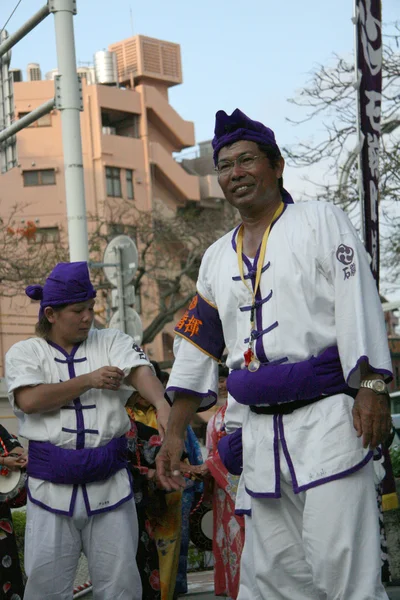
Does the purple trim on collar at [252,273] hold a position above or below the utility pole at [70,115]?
below

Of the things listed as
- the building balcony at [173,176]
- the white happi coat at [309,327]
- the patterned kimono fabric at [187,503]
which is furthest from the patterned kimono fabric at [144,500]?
the building balcony at [173,176]

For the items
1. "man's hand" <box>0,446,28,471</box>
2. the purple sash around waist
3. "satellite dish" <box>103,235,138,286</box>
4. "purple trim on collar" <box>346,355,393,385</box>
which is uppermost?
"satellite dish" <box>103,235,138,286</box>

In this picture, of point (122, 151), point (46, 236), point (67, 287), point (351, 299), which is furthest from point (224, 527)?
point (122, 151)

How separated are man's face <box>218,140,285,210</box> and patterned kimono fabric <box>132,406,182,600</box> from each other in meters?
3.51

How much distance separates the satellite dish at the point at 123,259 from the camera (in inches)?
543

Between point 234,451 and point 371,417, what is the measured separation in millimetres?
790

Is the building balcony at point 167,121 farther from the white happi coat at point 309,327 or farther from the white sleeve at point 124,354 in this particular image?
the white happi coat at point 309,327

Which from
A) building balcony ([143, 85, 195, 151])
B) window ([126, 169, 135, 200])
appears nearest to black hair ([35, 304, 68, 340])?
window ([126, 169, 135, 200])

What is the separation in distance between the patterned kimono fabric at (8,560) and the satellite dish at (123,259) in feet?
22.3

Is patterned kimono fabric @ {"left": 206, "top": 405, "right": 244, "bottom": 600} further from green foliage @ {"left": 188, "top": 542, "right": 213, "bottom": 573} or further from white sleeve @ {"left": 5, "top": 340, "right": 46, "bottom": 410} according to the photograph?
white sleeve @ {"left": 5, "top": 340, "right": 46, "bottom": 410}

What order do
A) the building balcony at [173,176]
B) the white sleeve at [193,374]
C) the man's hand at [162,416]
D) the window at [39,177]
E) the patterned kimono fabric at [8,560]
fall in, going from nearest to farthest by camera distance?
the white sleeve at [193,374]
the man's hand at [162,416]
the patterned kimono fabric at [8,560]
the window at [39,177]
the building balcony at [173,176]

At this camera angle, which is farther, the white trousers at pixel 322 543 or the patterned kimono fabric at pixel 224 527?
the patterned kimono fabric at pixel 224 527

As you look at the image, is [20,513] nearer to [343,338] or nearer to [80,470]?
[80,470]

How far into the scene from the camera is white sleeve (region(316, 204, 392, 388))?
13.9ft
